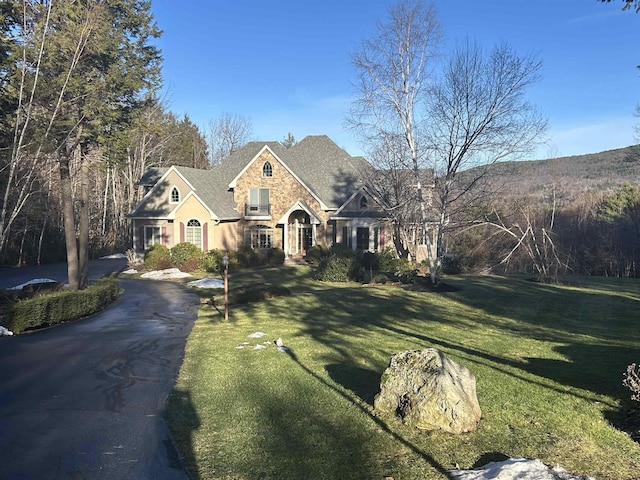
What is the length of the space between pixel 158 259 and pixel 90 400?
2226 centimetres

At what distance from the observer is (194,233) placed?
32.0m

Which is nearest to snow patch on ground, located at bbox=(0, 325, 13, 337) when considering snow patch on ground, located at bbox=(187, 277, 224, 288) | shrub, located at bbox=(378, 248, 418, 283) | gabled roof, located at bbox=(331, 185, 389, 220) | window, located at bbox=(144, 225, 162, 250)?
snow patch on ground, located at bbox=(187, 277, 224, 288)

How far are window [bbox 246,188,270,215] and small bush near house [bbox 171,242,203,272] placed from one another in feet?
20.3

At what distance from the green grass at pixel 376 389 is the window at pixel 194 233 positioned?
1638 centimetres

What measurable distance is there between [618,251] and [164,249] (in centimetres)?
3053

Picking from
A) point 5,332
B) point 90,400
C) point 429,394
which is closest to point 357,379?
point 429,394

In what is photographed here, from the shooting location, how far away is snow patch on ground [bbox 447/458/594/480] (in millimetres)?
4633

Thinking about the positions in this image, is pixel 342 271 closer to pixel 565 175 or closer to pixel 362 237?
pixel 362 237

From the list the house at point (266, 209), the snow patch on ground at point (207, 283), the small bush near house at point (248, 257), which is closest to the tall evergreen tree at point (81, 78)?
the snow patch on ground at point (207, 283)

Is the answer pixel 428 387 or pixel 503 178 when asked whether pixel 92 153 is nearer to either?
pixel 503 178

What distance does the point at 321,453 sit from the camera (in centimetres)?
559

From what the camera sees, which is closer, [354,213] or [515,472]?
[515,472]

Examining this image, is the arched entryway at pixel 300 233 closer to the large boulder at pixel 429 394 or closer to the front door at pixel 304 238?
the front door at pixel 304 238

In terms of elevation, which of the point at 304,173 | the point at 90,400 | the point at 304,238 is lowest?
the point at 90,400
